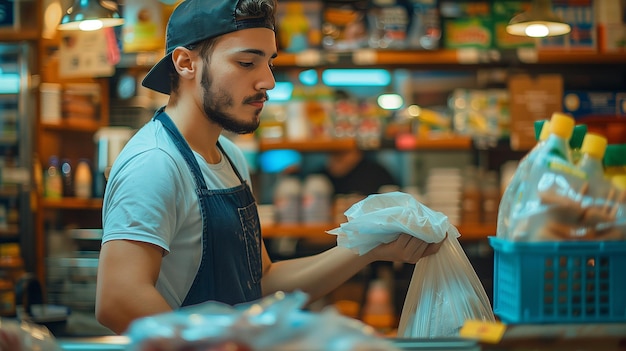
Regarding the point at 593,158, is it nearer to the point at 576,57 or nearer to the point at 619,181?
the point at 619,181

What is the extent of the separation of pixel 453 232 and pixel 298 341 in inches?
40.3

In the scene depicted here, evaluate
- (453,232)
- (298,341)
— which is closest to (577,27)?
(453,232)

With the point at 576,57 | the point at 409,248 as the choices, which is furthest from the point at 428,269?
the point at 576,57

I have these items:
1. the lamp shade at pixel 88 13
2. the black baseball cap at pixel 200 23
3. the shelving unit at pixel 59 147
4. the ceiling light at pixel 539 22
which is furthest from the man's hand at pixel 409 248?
the shelving unit at pixel 59 147

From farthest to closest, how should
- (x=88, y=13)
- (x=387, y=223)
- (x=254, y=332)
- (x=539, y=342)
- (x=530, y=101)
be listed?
(x=530, y=101)
(x=88, y=13)
(x=387, y=223)
(x=539, y=342)
(x=254, y=332)

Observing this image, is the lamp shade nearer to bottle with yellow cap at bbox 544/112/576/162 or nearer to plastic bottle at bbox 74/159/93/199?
plastic bottle at bbox 74/159/93/199

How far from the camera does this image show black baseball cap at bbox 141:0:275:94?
2152 mm

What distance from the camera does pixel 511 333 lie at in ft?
4.44

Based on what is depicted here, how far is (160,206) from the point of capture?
1892 mm

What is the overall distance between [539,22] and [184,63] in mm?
2755

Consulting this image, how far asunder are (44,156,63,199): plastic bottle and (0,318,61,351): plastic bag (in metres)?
4.29

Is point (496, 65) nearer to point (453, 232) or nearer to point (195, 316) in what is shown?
point (453, 232)

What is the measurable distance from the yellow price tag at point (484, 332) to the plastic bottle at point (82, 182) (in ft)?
14.3

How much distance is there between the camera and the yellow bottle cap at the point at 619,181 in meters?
1.41
